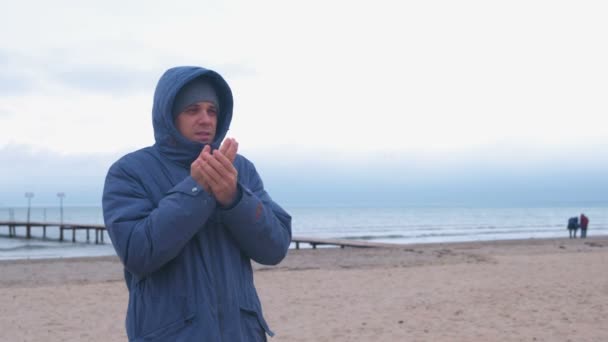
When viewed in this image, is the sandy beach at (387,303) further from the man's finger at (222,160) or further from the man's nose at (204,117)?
the man's finger at (222,160)

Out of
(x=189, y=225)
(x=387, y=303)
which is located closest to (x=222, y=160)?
(x=189, y=225)

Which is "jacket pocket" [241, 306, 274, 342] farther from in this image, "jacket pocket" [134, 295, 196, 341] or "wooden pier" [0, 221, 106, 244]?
"wooden pier" [0, 221, 106, 244]

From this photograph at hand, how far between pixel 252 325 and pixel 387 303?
28.0 feet

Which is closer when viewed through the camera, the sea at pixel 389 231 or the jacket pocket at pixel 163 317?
the jacket pocket at pixel 163 317

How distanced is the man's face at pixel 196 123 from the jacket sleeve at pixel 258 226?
206 mm

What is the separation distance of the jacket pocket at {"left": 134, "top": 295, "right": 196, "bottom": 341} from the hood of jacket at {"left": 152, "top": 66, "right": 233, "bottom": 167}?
457 millimetres

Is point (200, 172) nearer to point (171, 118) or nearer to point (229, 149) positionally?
point (229, 149)

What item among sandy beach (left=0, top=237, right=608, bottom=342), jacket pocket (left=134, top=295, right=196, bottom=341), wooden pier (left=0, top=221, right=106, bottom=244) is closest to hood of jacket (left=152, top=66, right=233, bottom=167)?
jacket pocket (left=134, top=295, right=196, bottom=341)

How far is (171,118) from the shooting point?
195cm

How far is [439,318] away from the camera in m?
8.60

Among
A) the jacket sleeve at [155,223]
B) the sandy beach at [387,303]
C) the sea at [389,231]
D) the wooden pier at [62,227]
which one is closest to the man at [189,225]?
the jacket sleeve at [155,223]

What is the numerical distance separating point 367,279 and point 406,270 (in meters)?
2.18

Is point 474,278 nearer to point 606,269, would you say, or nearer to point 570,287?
point 570,287

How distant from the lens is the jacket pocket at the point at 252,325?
6.30 ft
